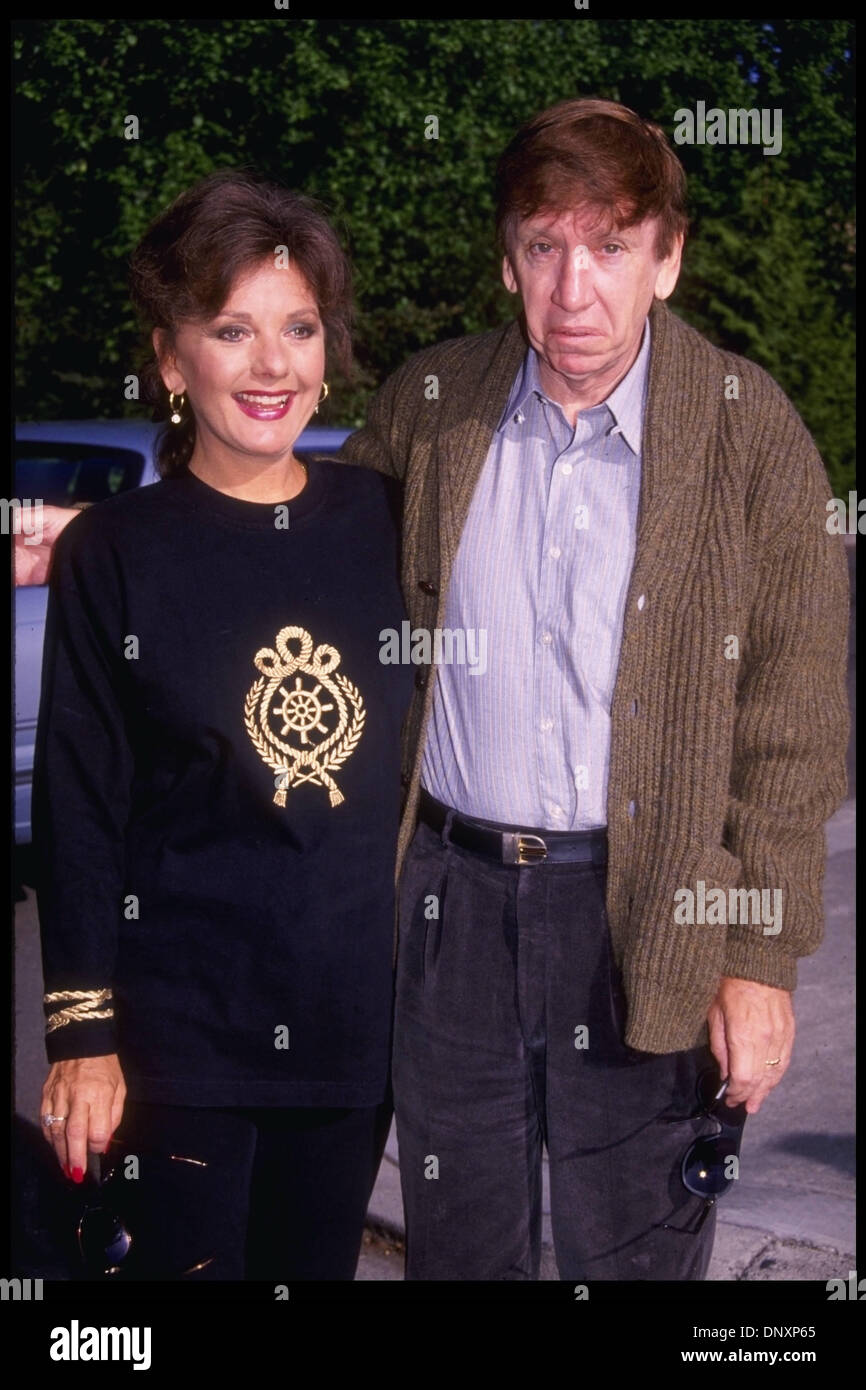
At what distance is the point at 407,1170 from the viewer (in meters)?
2.58

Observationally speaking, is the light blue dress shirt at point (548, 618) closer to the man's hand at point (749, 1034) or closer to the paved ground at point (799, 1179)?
the man's hand at point (749, 1034)

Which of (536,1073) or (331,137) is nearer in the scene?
(536,1073)

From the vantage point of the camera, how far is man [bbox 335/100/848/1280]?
7.49 ft

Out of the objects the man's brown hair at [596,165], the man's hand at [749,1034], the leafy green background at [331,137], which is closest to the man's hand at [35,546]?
the man's brown hair at [596,165]

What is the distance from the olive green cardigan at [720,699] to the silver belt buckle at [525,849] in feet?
0.08

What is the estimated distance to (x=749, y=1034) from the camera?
7.66ft

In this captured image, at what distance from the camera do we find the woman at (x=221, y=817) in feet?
7.06

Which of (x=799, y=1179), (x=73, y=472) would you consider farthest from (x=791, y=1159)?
(x=73, y=472)

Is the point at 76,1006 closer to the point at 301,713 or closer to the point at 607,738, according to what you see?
the point at 301,713

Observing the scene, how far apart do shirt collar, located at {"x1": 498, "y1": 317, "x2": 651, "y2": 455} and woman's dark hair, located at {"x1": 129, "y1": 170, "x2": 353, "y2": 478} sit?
317mm

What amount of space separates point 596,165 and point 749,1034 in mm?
1330

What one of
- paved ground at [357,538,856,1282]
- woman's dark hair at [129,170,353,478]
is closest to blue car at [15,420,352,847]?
paved ground at [357,538,856,1282]

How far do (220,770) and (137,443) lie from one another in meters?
4.07

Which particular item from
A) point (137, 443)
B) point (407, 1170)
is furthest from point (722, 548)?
point (137, 443)
